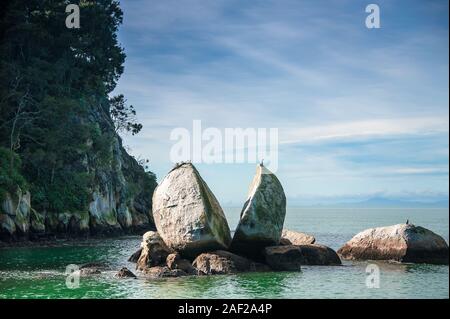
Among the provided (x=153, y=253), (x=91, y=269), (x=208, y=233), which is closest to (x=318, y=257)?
(x=208, y=233)

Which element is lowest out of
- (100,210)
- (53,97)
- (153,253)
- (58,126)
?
(153,253)

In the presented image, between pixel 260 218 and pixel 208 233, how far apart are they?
110 inches

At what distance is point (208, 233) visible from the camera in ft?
93.8

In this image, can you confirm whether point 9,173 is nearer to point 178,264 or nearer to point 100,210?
point 100,210

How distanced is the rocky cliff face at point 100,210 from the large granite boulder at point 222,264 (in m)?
21.3

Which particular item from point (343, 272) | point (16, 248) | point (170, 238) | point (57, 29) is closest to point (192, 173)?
point (170, 238)

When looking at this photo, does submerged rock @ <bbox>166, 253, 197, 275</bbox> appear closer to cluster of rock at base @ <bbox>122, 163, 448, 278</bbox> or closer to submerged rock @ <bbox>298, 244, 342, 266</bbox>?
cluster of rock at base @ <bbox>122, 163, 448, 278</bbox>

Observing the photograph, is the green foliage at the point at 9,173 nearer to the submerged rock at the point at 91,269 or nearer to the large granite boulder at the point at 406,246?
the submerged rock at the point at 91,269

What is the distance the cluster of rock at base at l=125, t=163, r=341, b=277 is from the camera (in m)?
28.4

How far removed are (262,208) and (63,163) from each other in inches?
1247

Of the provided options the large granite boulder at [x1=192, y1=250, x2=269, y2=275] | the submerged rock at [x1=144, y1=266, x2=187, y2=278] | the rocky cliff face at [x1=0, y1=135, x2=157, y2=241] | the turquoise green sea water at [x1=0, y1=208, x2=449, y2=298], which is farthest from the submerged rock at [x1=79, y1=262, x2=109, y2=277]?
the rocky cliff face at [x1=0, y1=135, x2=157, y2=241]

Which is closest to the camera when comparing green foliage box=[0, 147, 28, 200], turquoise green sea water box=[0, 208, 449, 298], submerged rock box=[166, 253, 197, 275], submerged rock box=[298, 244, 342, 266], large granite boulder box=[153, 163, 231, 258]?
turquoise green sea water box=[0, 208, 449, 298]
